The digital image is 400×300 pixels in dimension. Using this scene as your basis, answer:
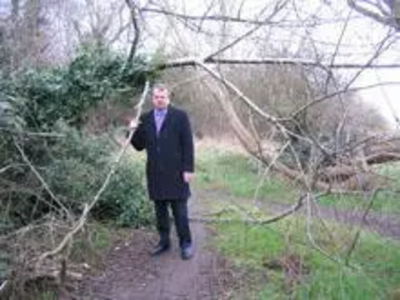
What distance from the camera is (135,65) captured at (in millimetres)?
11133

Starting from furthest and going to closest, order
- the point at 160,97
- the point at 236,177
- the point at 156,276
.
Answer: the point at 236,177, the point at 160,97, the point at 156,276

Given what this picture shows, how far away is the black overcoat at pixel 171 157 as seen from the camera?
8.82 m

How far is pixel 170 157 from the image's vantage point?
8.87m

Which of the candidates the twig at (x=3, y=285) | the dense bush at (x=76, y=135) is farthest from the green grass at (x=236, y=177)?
the twig at (x=3, y=285)

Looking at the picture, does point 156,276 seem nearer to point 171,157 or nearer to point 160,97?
point 171,157

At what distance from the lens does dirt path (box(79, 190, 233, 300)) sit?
26.1 ft

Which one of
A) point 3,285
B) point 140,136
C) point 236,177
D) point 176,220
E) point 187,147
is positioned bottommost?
point 236,177

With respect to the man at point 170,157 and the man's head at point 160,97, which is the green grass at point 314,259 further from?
the man's head at point 160,97

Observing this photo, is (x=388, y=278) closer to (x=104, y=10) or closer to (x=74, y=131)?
(x=74, y=131)

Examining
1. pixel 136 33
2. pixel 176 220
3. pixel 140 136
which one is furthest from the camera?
pixel 136 33

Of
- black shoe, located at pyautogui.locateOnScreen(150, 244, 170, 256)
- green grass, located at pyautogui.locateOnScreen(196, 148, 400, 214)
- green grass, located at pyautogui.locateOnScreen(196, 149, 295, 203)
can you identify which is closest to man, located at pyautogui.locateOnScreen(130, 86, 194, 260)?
black shoe, located at pyautogui.locateOnScreen(150, 244, 170, 256)

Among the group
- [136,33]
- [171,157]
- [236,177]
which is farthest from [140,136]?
[236,177]

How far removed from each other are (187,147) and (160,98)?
0.66 meters

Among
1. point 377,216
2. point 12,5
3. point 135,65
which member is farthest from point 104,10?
point 377,216
